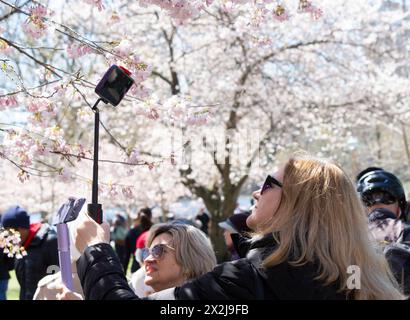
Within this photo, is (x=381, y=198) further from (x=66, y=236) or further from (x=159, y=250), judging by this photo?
(x=66, y=236)

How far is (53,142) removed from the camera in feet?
14.9

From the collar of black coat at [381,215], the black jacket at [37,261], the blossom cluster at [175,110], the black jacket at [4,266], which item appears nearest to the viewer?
the collar of black coat at [381,215]

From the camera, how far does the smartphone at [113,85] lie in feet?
9.29

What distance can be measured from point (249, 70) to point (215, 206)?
3083 millimetres

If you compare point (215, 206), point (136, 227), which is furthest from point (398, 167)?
point (136, 227)

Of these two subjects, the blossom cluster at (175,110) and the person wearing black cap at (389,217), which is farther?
the blossom cluster at (175,110)

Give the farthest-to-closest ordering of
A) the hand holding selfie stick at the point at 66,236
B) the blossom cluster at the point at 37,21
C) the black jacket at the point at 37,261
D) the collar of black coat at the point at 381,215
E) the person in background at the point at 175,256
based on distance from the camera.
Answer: the black jacket at the point at 37,261 → the blossom cluster at the point at 37,21 → the collar of black coat at the point at 381,215 → the person in background at the point at 175,256 → the hand holding selfie stick at the point at 66,236

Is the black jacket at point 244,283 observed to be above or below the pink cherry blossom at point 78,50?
below

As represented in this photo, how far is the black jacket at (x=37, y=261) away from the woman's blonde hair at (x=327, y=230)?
357cm

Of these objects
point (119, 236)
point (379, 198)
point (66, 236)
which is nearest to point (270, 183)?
point (66, 236)

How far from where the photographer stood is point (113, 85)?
113 inches

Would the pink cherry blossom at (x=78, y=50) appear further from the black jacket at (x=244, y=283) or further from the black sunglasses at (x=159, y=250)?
the black jacket at (x=244, y=283)

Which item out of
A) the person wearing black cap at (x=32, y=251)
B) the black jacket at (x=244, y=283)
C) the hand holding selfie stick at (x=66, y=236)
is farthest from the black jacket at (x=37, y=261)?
the black jacket at (x=244, y=283)

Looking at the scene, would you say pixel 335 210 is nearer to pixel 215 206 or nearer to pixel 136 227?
pixel 136 227
